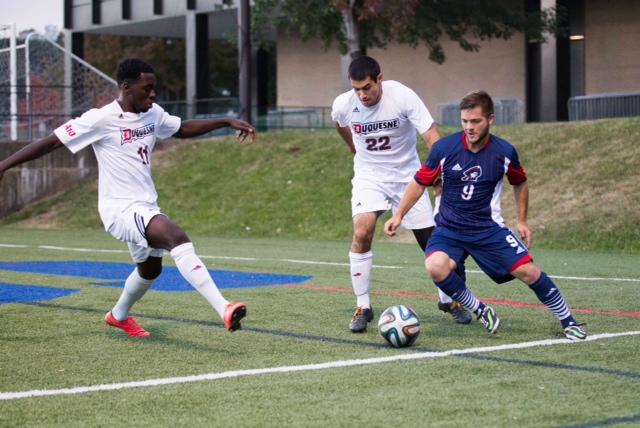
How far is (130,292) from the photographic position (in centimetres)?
847

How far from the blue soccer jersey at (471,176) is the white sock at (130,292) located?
2.13m

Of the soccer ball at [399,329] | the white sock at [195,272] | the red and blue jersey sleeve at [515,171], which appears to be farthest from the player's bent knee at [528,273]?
the white sock at [195,272]

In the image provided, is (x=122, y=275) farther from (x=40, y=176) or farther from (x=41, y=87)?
(x=41, y=87)

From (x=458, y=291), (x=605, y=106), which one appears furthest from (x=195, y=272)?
(x=605, y=106)

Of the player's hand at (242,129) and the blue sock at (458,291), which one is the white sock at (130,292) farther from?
the blue sock at (458,291)

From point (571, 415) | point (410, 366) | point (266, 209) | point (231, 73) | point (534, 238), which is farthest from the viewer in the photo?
point (231, 73)

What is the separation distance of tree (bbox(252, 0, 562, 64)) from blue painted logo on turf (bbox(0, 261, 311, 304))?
A: 57.2ft

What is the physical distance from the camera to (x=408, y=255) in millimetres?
17141

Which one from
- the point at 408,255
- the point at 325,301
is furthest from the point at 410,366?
the point at 408,255

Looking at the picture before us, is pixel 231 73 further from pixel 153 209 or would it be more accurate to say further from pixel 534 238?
pixel 153 209

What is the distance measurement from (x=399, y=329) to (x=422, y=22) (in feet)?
85.6

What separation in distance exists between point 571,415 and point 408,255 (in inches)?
463

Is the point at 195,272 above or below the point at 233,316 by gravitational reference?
above

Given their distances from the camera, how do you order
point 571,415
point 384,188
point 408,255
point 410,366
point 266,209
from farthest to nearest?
point 266,209 < point 408,255 < point 384,188 < point 410,366 < point 571,415
